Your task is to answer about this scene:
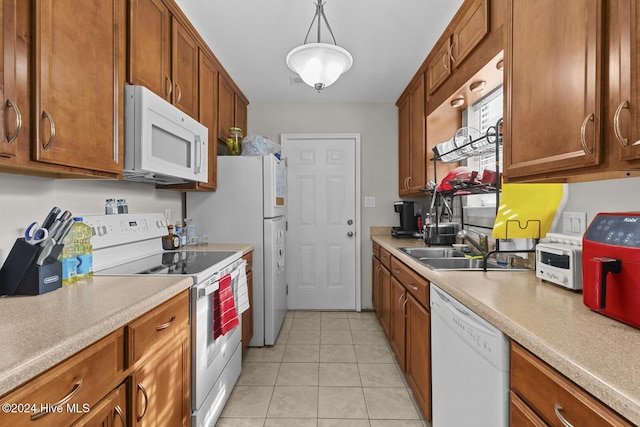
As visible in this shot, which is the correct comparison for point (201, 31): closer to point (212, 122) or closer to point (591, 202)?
point (212, 122)

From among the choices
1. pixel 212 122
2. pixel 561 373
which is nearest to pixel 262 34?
pixel 212 122

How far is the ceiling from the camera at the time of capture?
187 cm

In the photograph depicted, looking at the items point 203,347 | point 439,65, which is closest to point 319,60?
point 439,65

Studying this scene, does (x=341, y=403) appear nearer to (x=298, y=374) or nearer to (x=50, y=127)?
(x=298, y=374)

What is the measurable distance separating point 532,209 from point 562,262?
17.4 inches

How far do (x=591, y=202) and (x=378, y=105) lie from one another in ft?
8.42

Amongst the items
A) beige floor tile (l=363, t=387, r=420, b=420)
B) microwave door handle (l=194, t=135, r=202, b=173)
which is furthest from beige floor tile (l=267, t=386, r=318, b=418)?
microwave door handle (l=194, t=135, r=202, b=173)

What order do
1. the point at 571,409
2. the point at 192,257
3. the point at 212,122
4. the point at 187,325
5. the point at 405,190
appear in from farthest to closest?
1. the point at 405,190
2. the point at 212,122
3. the point at 192,257
4. the point at 187,325
5. the point at 571,409

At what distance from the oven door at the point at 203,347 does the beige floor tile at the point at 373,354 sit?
3.71 feet

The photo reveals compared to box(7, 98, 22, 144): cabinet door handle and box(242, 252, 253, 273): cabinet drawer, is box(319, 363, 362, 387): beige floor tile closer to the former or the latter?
box(242, 252, 253, 273): cabinet drawer

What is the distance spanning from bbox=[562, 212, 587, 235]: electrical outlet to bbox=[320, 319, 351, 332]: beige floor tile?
210cm

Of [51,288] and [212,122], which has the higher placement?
[212,122]

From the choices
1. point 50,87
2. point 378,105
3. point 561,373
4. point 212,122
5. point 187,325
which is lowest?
point 187,325

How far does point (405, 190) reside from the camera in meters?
3.26
